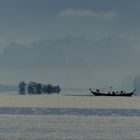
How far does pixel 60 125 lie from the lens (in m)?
32.3

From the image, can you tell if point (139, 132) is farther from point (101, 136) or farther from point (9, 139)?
point (9, 139)

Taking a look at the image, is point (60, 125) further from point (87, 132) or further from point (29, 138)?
point (29, 138)

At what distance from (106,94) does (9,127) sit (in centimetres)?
12066

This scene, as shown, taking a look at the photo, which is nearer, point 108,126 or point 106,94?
point 108,126

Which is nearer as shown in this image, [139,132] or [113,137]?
[113,137]

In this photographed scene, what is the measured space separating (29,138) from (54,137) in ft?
4.07

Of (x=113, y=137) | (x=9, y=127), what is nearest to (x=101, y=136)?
(x=113, y=137)

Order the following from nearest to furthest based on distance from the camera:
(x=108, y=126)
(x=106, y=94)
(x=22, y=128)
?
(x=22, y=128) → (x=108, y=126) → (x=106, y=94)

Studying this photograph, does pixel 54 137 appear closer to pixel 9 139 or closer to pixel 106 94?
pixel 9 139

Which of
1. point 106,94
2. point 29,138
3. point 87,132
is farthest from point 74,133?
point 106,94

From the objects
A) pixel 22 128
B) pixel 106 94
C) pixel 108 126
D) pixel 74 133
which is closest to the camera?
pixel 74 133

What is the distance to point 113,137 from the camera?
86.7ft

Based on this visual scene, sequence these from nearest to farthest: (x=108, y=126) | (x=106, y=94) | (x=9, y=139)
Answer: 1. (x=9, y=139)
2. (x=108, y=126)
3. (x=106, y=94)

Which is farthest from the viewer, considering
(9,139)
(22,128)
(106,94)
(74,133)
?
(106,94)
